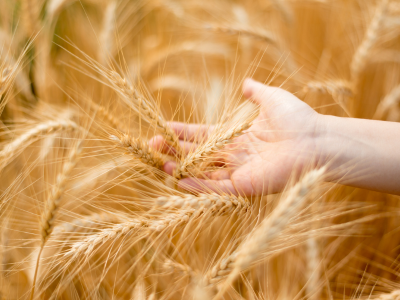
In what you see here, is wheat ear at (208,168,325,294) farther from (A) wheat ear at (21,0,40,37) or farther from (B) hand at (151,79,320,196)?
(A) wheat ear at (21,0,40,37)

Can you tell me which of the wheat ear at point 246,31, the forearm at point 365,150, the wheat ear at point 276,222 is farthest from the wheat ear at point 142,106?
the wheat ear at point 246,31

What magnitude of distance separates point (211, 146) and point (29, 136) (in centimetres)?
57

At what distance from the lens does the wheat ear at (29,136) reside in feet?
2.55

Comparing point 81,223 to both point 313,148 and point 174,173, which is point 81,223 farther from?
point 313,148

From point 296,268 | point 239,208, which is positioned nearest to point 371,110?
point 296,268

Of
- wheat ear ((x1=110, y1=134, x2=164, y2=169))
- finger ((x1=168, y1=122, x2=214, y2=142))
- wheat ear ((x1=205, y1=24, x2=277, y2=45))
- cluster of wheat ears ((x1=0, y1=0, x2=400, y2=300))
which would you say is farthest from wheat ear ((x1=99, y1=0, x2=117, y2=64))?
wheat ear ((x1=110, y1=134, x2=164, y2=169))

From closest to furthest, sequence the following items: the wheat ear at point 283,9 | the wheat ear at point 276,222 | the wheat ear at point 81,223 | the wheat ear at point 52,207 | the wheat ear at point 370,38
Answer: the wheat ear at point 276,222 < the wheat ear at point 52,207 < the wheat ear at point 81,223 < the wheat ear at point 370,38 < the wheat ear at point 283,9

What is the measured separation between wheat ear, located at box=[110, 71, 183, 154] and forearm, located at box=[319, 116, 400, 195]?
0.53 m

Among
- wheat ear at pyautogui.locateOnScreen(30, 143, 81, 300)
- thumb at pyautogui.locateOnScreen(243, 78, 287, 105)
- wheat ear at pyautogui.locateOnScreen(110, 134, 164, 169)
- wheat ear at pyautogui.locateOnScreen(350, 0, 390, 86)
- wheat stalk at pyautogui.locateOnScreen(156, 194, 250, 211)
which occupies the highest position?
wheat ear at pyautogui.locateOnScreen(350, 0, 390, 86)

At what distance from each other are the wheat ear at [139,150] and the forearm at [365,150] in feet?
1.86

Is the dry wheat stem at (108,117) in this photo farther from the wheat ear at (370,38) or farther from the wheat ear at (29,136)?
the wheat ear at (370,38)

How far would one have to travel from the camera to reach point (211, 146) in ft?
2.50

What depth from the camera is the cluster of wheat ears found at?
74cm

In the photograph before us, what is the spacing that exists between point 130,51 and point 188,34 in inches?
15.4
